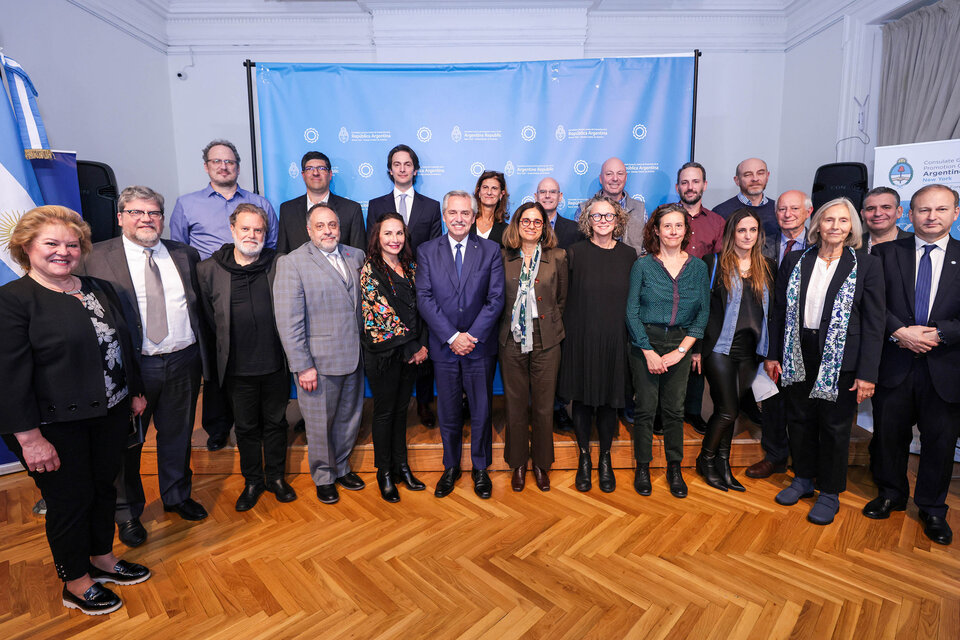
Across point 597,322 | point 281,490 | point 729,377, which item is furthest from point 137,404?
point 729,377

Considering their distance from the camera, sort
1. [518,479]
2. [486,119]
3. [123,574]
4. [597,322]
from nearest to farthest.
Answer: [123,574]
[597,322]
[518,479]
[486,119]

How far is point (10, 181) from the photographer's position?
10.4ft

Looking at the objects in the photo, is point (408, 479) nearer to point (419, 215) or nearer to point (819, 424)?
point (419, 215)

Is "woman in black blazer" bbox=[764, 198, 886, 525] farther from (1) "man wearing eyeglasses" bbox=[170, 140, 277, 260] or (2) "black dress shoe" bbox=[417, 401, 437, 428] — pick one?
(1) "man wearing eyeglasses" bbox=[170, 140, 277, 260]

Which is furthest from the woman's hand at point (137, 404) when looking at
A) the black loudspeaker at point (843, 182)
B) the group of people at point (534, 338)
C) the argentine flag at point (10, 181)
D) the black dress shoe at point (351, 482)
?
the black loudspeaker at point (843, 182)

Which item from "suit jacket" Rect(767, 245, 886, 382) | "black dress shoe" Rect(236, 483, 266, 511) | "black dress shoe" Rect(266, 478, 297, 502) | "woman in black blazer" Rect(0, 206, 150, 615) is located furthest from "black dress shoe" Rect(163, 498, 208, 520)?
"suit jacket" Rect(767, 245, 886, 382)

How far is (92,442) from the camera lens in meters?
2.15

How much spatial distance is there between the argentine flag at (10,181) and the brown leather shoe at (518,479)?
3.41m

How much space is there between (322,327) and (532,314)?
1.16 meters

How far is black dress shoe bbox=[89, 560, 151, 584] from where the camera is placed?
2.31m

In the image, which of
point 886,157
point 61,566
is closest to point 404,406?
point 61,566

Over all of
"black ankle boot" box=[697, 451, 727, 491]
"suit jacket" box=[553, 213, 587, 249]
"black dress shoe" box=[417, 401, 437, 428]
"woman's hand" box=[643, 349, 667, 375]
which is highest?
"suit jacket" box=[553, 213, 587, 249]

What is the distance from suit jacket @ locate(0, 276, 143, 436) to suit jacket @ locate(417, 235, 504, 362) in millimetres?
1504

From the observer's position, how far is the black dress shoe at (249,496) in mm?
2957
